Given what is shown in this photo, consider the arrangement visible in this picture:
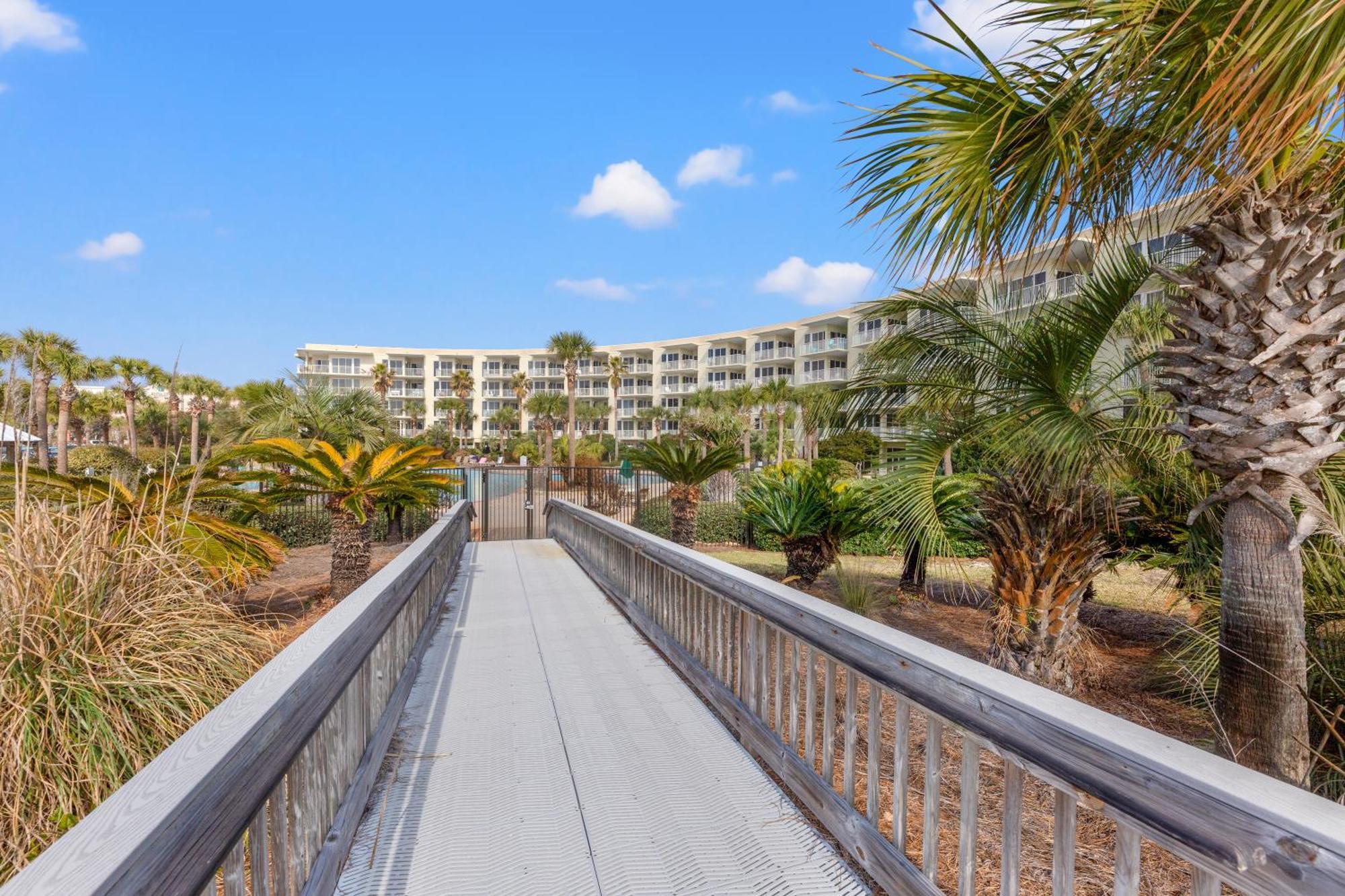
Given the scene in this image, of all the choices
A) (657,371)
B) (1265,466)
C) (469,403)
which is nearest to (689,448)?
(1265,466)

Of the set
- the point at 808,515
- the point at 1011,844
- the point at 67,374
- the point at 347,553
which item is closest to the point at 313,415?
the point at 347,553

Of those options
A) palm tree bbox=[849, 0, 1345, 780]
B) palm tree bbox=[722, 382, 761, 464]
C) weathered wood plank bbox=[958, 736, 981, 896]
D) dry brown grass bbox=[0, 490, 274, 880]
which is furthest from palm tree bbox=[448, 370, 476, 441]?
weathered wood plank bbox=[958, 736, 981, 896]

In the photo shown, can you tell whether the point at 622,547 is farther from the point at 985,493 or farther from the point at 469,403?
the point at 469,403

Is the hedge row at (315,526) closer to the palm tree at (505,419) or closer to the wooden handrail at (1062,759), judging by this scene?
the wooden handrail at (1062,759)

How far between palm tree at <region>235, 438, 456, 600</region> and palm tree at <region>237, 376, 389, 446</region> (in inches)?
256

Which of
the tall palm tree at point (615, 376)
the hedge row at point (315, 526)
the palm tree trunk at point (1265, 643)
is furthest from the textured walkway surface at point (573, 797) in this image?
the tall palm tree at point (615, 376)

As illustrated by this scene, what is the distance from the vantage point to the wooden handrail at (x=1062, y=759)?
1.04 m

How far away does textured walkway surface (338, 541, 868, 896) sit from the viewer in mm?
2301

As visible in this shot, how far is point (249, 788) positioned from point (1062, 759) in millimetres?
1675

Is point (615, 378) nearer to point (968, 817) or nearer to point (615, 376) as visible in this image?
point (615, 376)

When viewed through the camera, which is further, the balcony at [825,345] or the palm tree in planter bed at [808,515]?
the balcony at [825,345]

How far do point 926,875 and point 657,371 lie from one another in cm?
6929

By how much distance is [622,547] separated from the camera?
21.6 feet

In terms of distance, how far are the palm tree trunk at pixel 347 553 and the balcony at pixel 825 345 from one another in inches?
1830
